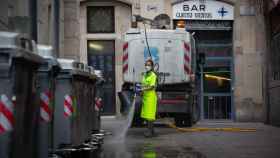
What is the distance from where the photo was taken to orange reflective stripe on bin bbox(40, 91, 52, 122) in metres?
7.99

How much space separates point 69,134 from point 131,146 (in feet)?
13.0

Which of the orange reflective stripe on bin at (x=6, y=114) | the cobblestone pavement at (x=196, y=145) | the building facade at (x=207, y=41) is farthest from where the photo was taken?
the building facade at (x=207, y=41)

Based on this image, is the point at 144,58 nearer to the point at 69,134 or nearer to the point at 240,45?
the point at 240,45

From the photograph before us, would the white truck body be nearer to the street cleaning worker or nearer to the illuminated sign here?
the street cleaning worker

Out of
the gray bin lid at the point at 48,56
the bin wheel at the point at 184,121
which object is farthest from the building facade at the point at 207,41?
the gray bin lid at the point at 48,56

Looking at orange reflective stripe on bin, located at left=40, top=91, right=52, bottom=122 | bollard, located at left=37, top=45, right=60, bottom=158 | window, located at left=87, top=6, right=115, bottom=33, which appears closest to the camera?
bollard, located at left=37, top=45, right=60, bottom=158

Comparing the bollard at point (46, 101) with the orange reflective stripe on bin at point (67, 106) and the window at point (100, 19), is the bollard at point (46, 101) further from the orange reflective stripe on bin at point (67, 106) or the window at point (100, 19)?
the window at point (100, 19)

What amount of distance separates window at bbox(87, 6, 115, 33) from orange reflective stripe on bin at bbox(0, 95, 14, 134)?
18014mm

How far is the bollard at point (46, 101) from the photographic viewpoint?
7849 millimetres

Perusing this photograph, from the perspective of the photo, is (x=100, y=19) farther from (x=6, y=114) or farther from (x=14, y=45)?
(x=6, y=114)

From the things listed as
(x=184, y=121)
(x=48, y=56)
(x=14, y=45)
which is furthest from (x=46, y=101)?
(x=184, y=121)

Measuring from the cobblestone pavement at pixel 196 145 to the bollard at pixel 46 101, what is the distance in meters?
2.83

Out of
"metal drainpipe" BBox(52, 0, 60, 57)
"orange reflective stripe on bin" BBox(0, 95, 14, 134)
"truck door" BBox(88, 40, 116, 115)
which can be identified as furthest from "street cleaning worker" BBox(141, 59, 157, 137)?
"truck door" BBox(88, 40, 116, 115)

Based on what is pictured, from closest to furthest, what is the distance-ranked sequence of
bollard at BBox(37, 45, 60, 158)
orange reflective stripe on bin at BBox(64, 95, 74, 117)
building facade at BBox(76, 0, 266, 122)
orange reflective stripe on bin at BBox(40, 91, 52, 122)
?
1. bollard at BBox(37, 45, 60, 158)
2. orange reflective stripe on bin at BBox(40, 91, 52, 122)
3. orange reflective stripe on bin at BBox(64, 95, 74, 117)
4. building facade at BBox(76, 0, 266, 122)
